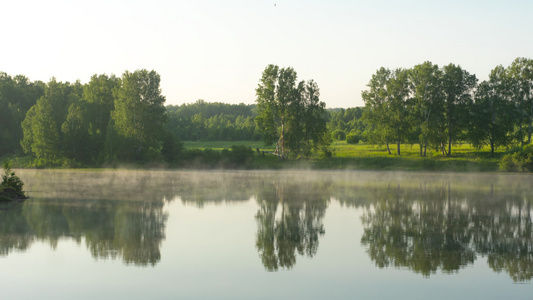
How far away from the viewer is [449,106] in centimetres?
8031

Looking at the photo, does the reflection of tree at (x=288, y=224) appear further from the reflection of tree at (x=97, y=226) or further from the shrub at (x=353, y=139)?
the shrub at (x=353, y=139)

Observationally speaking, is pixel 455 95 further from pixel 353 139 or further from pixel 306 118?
pixel 353 139

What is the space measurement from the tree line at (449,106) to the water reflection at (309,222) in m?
37.7

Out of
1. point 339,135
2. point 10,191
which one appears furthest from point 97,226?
point 339,135

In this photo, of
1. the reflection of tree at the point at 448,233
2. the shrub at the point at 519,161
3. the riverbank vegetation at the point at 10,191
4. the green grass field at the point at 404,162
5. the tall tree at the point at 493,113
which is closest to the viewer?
the reflection of tree at the point at 448,233

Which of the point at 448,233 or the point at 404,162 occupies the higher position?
the point at 404,162

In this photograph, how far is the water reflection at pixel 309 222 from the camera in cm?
1764

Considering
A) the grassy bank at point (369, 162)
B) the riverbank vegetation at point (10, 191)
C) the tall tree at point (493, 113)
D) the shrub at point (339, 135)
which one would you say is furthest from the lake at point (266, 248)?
the shrub at point (339, 135)

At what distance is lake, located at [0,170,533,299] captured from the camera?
13.9 metres

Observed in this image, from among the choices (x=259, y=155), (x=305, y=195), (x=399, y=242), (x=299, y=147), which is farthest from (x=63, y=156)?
(x=399, y=242)

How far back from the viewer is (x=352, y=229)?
23.1 m

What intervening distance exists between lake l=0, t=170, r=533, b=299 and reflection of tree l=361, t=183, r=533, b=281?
0.17 feet

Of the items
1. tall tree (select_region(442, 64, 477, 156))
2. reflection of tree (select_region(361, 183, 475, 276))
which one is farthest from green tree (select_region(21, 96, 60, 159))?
reflection of tree (select_region(361, 183, 475, 276))

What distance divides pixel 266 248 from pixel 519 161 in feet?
185
